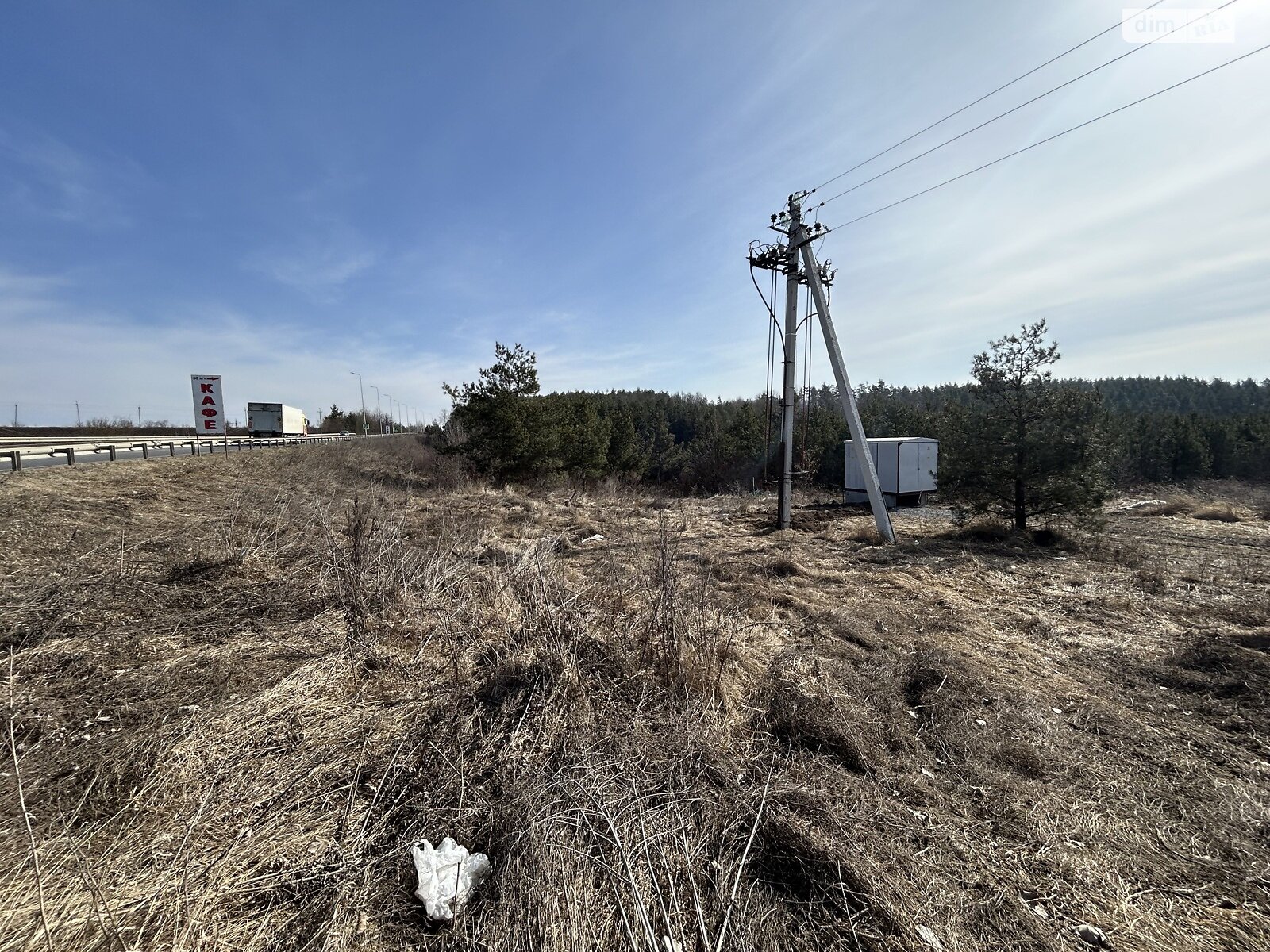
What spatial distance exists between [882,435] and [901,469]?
28.0m

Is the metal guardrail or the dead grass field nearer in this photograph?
the dead grass field

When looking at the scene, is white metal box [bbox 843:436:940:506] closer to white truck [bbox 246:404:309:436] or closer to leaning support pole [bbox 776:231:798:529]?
leaning support pole [bbox 776:231:798:529]

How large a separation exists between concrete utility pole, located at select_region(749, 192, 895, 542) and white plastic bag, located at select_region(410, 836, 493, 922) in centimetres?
1021

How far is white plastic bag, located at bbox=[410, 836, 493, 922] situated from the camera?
74.4 inches

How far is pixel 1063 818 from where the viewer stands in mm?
2490

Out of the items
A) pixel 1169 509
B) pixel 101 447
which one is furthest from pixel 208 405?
pixel 1169 509

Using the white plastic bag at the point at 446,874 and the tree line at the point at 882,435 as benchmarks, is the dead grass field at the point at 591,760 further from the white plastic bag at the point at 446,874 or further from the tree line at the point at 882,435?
the tree line at the point at 882,435

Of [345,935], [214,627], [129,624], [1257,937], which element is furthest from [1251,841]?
[129,624]

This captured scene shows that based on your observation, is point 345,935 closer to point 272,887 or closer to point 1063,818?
point 272,887

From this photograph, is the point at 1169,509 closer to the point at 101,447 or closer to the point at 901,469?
the point at 901,469

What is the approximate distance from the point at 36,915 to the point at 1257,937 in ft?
15.2

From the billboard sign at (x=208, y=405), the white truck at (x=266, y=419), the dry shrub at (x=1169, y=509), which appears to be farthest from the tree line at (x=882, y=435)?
the white truck at (x=266, y=419)

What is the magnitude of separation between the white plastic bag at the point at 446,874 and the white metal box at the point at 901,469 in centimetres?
1583

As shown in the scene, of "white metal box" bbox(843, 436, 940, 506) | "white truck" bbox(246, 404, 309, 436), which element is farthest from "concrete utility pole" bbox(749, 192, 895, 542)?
"white truck" bbox(246, 404, 309, 436)
